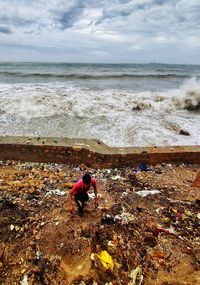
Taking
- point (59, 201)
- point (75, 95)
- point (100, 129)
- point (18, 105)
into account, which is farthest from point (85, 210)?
point (75, 95)

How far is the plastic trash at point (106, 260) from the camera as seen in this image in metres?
2.75

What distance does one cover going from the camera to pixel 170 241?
318 cm

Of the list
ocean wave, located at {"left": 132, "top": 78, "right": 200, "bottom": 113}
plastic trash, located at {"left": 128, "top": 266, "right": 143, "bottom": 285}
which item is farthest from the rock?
ocean wave, located at {"left": 132, "top": 78, "right": 200, "bottom": 113}

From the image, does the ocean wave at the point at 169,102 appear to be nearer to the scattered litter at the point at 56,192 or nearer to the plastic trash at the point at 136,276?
the scattered litter at the point at 56,192

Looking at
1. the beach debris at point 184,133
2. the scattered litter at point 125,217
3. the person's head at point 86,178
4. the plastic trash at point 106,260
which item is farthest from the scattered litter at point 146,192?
the beach debris at point 184,133

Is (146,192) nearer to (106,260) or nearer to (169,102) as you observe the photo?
(106,260)

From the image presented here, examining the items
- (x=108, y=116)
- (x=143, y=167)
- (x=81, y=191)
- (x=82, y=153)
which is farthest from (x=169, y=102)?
(x=81, y=191)

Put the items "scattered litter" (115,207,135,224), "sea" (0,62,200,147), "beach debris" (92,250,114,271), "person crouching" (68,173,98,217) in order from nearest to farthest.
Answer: "beach debris" (92,250,114,271), "person crouching" (68,173,98,217), "scattered litter" (115,207,135,224), "sea" (0,62,200,147)

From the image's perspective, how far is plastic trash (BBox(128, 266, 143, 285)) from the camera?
2.64 meters

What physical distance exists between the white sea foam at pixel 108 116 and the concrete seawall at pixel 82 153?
1.58 meters

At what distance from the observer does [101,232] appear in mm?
3244

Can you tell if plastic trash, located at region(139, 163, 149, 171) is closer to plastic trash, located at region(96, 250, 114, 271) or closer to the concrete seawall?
the concrete seawall

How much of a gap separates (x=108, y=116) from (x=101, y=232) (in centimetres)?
670

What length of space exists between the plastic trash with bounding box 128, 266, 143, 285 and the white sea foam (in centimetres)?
439
